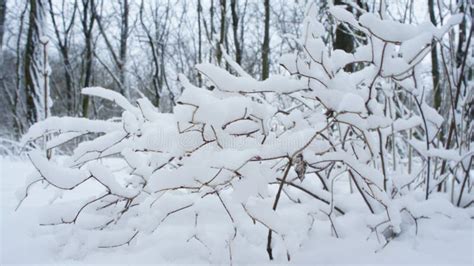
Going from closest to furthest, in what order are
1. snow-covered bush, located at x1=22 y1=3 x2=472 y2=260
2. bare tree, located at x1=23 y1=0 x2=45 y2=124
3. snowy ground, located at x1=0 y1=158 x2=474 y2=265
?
snow-covered bush, located at x1=22 y1=3 x2=472 y2=260 < snowy ground, located at x1=0 y1=158 x2=474 y2=265 < bare tree, located at x1=23 y1=0 x2=45 y2=124

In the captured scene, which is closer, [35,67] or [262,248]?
[262,248]

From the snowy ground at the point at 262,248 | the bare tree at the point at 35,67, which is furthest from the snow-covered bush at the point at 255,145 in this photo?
the bare tree at the point at 35,67

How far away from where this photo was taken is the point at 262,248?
0.92m

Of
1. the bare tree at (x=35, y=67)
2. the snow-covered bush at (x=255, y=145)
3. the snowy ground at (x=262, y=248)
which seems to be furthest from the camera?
the bare tree at (x=35, y=67)

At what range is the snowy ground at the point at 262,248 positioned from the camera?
2.79 feet

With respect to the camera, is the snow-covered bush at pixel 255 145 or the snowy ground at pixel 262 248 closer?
the snow-covered bush at pixel 255 145

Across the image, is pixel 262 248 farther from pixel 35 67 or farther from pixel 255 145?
pixel 35 67

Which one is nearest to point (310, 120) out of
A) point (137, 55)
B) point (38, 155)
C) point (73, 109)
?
point (38, 155)

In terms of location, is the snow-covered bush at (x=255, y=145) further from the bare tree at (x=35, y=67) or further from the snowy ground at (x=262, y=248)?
the bare tree at (x=35, y=67)

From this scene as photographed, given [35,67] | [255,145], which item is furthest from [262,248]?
[35,67]

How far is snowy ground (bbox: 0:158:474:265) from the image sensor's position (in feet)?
2.79

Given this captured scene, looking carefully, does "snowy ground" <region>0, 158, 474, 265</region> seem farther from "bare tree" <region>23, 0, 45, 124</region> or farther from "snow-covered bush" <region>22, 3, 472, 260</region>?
"bare tree" <region>23, 0, 45, 124</region>

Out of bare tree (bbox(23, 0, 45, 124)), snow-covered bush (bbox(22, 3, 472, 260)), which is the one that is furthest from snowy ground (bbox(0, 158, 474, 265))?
bare tree (bbox(23, 0, 45, 124))

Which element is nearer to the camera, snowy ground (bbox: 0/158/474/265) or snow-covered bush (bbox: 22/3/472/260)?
snow-covered bush (bbox: 22/3/472/260)
